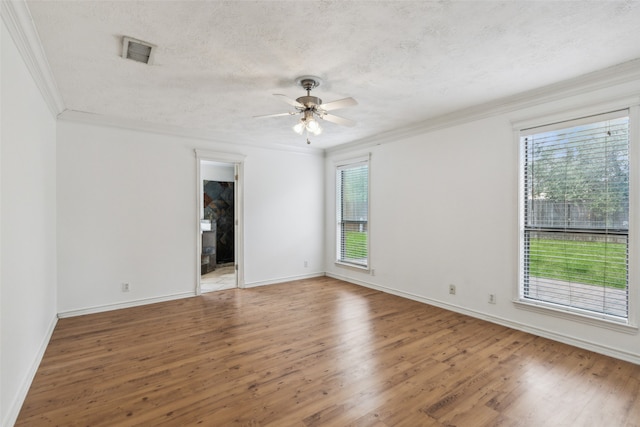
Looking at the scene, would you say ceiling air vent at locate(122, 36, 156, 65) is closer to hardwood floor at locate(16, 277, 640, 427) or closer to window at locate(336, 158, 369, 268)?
hardwood floor at locate(16, 277, 640, 427)

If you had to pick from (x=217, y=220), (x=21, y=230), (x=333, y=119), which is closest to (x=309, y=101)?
(x=333, y=119)

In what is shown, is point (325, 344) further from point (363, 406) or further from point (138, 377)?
point (138, 377)

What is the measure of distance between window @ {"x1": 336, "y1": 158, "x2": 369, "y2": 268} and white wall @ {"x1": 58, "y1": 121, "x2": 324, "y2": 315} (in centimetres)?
134

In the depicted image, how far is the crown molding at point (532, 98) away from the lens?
114 inches

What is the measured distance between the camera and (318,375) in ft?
8.62

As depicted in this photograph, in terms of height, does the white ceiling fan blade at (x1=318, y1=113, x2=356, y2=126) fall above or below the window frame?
above

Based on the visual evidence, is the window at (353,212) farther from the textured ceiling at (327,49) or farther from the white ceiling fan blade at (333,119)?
the white ceiling fan blade at (333,119)

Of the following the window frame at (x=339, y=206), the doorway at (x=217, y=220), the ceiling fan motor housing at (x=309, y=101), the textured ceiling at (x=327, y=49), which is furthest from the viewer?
the doorway at (x=217, y=220)

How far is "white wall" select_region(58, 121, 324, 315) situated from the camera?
4.10 m

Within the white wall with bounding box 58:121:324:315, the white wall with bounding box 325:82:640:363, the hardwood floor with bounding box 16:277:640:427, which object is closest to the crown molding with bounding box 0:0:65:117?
the white wall with bounding box 58:121:324:315

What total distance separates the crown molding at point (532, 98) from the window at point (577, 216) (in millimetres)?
294

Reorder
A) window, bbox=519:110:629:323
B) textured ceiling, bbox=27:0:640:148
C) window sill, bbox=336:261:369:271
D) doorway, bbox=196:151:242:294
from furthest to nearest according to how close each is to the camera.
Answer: doorway, bbox=196:151:242:294 < window sill, bbox=336:261:369:271 < window, bbox=519:110:629:323 < textured ceiling, bbox=27:0:640:148

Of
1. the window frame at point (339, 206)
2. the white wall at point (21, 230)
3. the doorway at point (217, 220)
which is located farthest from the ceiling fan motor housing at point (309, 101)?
the doorway at point (217, 220)

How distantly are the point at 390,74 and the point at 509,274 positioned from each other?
265 cm
